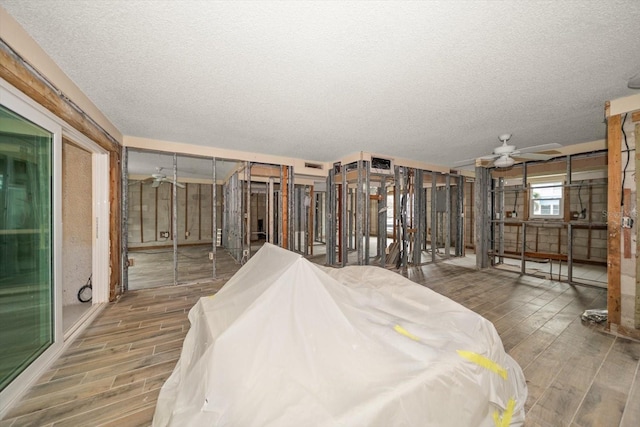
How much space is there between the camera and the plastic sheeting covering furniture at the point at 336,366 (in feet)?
3.32

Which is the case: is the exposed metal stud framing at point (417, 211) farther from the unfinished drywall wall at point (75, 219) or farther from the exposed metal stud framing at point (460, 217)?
the unfinished drywall wall at point (75, 219)

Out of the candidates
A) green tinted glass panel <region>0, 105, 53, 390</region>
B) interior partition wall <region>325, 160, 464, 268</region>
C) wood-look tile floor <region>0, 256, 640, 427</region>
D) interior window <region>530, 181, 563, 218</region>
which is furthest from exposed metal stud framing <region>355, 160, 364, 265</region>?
interior window <region>530, 181, 563, 218</region>

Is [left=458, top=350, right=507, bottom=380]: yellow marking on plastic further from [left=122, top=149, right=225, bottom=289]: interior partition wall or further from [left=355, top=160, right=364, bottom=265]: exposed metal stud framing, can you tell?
[left=122, top=149, right=225, bottom=289]: interior partition wall

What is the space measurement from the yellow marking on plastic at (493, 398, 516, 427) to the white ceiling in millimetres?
2375

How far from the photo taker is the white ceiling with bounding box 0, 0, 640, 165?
1451 millimetres

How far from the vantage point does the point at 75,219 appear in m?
3.13

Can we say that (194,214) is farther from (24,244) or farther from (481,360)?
(481,360)

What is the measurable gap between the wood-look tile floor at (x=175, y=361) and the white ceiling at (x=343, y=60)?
2.54 metres

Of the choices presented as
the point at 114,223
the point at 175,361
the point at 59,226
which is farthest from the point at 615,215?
the point at 114,223

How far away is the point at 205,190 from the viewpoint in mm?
8742

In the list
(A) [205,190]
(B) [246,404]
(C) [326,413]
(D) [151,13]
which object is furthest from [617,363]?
(A) [205,190]

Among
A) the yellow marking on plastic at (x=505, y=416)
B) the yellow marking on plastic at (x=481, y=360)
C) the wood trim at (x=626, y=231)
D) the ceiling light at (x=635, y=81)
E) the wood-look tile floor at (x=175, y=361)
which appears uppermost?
the ceiling light at (x=635, y=81)

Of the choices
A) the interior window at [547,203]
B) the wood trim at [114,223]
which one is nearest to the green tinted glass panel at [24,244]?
the wood trim at [114,223]

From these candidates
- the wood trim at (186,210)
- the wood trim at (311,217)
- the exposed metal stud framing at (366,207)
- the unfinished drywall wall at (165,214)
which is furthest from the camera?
the wood trim at (186,210)
